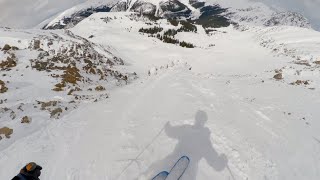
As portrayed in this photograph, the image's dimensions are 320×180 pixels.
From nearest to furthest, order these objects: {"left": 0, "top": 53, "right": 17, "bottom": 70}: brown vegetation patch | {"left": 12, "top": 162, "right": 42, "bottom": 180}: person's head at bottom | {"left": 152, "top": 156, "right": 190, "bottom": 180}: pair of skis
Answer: {"left": 12, "top": 162, "right": 42, "bottom": 180}: person's head at bottom, {"left": 152, "top": 156, "right": 190, "bottom": 180}: pair of skis, {"left": 0, "top": 53, "right": 17, "bottom": 70}: brown vegetation patch

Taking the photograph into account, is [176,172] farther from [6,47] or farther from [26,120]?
[6,47]

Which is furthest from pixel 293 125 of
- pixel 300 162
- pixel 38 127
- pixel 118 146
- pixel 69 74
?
pixel 69 74

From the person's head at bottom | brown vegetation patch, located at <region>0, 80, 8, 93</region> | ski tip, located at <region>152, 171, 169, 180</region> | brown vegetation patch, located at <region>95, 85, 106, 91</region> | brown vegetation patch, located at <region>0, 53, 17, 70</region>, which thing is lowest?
brown vegetation patch, located at <region>95, 85, 106, 91</region>

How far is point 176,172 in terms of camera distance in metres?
11.7

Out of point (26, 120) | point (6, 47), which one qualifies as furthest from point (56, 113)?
point (6, 47)

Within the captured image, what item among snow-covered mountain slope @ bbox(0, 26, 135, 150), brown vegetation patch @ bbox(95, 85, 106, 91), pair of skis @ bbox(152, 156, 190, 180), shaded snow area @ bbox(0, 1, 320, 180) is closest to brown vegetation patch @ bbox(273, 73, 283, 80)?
shaded snow area @ bbox(0, 1, 320, 180)

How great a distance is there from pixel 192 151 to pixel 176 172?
7.22 ft

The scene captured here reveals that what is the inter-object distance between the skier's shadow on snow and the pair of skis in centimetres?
22

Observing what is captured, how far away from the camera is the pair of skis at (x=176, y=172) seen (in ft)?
37.7

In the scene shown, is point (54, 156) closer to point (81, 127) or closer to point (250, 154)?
point (81, 127)

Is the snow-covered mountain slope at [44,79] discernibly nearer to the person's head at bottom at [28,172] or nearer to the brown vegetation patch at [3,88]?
the brown vegetation patch at [3,88]

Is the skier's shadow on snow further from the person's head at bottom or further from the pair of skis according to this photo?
the person's head at bottom

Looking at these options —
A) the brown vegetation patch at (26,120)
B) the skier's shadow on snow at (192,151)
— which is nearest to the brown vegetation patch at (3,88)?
the brown vegetation patch at (26,120)

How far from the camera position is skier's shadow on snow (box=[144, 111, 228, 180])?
1241cm
